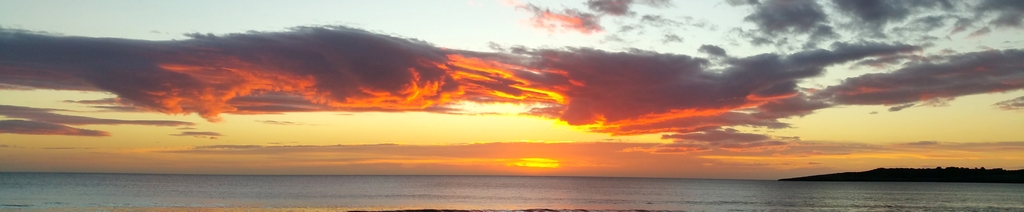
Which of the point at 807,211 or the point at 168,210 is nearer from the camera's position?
the point at 168,210

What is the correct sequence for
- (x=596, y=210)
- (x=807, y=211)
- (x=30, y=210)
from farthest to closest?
(x=807, y=211)
(x=596, y=210)
(x=30, y=210)

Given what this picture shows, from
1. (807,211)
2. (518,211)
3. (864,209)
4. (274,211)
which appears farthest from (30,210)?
(864,209)

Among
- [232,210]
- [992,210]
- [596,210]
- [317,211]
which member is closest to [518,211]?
[596,210]

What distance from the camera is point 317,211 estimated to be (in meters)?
67.6

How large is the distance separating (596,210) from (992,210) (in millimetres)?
51178

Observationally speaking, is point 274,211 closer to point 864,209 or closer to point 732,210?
point 732,210

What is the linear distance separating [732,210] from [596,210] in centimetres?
1988

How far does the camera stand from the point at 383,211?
6788cm

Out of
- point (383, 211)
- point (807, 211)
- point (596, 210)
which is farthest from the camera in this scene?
point (807, 211)

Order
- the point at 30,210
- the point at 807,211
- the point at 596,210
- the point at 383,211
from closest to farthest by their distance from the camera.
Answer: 1. the point at 30,210
2. the point at 383,211
3. the point at 596,210
4. the point at 807,211

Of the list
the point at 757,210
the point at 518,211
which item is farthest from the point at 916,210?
the point at 518,211

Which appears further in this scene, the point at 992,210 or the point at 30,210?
the point at 992,210

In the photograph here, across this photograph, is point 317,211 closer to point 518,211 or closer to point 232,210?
point 232,210

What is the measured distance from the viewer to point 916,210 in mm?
81375
